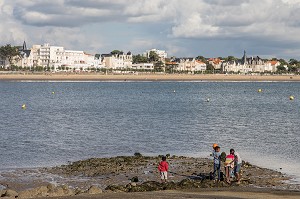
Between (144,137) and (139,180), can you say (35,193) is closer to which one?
(139,180)

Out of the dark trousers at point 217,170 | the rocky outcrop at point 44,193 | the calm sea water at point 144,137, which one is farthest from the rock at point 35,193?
the calm sea water at point 144,137

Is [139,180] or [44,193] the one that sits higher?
[44,193]

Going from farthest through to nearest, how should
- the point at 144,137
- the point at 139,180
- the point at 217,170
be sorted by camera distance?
1. the point at 144,137
2. the point at 139,180
3. the point at 217,170

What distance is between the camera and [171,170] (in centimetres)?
2547

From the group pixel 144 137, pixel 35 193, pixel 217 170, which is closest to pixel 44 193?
pixel 35 193

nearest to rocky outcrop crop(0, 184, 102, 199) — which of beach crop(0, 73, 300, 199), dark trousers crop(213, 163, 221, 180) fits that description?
beach crop(0, 73, 300, 199)

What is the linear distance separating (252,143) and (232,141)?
1.46 meters

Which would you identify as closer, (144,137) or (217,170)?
(217,170)

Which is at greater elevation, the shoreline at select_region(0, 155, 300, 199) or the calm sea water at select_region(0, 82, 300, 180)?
the shoreline at select_region(0, 155, 300, 199)

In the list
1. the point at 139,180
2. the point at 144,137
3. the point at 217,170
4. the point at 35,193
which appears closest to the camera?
the point at 35,193

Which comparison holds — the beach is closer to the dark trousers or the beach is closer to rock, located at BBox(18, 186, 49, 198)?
rock, located at BBox(18, 186, 49, 198)

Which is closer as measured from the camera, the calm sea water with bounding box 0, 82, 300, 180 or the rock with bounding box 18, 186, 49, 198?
the rock with bounding box 18, 186, 49, 198

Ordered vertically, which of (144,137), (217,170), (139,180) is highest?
(217,170)

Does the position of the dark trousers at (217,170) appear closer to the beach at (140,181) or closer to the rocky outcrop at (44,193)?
the beach at (140,181)
